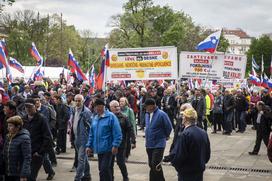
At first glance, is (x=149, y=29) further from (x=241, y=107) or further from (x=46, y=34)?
(x=241, y=107)

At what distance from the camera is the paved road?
10086 mm

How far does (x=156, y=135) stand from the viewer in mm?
8352

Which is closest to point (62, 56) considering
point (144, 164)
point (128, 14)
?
point (128, 14)

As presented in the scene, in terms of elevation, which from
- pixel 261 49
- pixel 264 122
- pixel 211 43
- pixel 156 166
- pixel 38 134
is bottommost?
pixel 156 166

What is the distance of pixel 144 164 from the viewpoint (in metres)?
11.5

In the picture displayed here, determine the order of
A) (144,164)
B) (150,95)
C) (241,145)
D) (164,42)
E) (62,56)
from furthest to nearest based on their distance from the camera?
(62,56) < (164,42) < (150,95) < (241,145) < (144,164)

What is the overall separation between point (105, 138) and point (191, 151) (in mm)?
2035

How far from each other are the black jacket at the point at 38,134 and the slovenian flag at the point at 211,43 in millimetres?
10035

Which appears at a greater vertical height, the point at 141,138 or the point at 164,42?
the point at 164,42

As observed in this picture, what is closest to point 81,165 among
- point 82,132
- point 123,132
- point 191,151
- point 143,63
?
point 82,132

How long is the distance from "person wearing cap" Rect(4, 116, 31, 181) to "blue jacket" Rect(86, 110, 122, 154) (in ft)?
5.33

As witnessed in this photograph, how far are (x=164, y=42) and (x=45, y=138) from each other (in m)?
51.6

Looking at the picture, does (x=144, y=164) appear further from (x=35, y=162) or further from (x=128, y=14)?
(x=128, y=14)

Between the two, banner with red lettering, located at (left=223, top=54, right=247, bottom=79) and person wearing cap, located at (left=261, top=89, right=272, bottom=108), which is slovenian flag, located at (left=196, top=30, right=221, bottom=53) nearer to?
banner with red lettering, located at (left=223, top=54, right=247, bottom=79)
